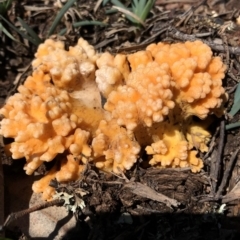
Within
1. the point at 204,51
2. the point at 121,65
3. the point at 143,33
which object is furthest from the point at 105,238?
the point at 143,33

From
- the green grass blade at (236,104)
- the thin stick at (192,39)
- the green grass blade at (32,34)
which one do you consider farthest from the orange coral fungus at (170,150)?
the green grass blade at (32,34)

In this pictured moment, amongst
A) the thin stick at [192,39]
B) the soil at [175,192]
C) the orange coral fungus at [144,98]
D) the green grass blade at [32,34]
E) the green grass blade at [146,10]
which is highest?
the green grass blade at [146,10]

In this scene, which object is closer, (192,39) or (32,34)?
(192,39)

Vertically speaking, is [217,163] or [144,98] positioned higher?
[144,98]

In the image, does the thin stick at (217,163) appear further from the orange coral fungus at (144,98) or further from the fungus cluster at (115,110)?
the orange coral fungus at (144,98)

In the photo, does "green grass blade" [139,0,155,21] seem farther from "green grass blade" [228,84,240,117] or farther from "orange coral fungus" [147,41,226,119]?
"green grass blade" [228,84,240,117]

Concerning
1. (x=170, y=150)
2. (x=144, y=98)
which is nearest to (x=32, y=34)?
(x=144, y=98)

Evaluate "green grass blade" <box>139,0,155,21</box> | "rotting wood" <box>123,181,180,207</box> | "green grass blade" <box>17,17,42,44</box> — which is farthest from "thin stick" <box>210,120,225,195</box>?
"green grass blade" <box>17,17,42,44</box>

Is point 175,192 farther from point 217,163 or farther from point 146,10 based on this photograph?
point 146,10
